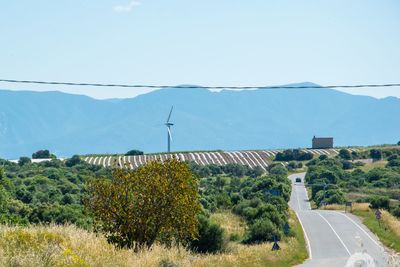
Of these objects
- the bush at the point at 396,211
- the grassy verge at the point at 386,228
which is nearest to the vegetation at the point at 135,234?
the grassy verge at the point at 386,228

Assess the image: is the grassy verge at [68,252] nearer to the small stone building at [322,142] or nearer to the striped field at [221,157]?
the striped field at [221,157]

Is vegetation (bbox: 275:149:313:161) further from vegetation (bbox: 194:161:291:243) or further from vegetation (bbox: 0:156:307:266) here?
vegetation (bbox: 0:156:307:266)

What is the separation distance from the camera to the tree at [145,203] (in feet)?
93.4

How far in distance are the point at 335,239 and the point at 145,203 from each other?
106 feet

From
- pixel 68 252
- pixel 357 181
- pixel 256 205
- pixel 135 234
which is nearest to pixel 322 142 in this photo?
pixel 357 181

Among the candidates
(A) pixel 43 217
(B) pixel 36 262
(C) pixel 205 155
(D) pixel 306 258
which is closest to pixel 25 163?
(C) pixel 205 155

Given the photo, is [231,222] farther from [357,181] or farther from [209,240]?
[357,181]

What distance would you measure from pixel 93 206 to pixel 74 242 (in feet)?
24.9

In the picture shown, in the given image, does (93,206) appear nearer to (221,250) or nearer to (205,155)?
(221,250)

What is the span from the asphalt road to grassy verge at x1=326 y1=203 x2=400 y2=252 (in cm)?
70

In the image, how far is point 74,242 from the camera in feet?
69.4

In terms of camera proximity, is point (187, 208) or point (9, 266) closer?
point (9, 266)

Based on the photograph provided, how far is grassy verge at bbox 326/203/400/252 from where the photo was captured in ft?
181

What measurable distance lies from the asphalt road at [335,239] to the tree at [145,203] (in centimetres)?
646
